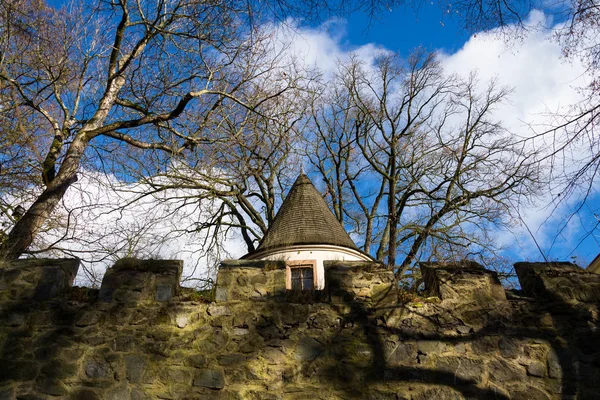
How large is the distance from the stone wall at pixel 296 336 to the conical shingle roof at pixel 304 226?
7792 millimetres

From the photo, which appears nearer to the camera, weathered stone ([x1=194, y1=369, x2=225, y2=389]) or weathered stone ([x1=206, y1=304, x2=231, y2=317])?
weathered stone ([x1=194, y1=369, x2=225, y2=389])

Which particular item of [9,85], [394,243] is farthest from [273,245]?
[9,85]

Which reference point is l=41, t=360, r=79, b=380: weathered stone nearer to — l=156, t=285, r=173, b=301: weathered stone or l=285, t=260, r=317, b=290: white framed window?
l=156, t=285, r=173, b=301: weathered stone

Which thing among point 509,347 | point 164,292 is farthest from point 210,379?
point 509,347

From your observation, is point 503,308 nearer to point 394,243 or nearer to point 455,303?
point 455,303

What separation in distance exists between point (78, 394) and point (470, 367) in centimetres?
339

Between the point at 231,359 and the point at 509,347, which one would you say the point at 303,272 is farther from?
the point at 509,347

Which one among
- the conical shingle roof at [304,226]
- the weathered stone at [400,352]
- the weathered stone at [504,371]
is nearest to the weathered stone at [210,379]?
the weathered stone at [400,352]

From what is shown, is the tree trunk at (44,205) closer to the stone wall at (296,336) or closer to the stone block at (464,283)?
the stone wall at (296,336)

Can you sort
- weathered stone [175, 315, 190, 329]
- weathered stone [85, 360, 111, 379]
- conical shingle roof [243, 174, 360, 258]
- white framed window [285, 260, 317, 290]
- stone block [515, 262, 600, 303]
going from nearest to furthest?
1. weathered stone [85, 360, 111, 379]
2. weathered stone [175, 315, 190, 329]
3. stone block [515, 262, 600, 303]
4. white framed window [285, 260, 317, 290]
5. conical shingle roof [243, 174, 360, 258]

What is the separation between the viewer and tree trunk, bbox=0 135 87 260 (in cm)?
555

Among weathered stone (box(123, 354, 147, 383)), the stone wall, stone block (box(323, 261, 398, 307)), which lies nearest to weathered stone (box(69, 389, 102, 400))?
the stone wall

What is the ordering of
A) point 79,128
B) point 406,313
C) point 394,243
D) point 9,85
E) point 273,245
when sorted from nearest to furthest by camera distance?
point 406,313, point 9,85, point 79,128, point 273,245, point 394,243

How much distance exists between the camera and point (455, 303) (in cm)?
395
